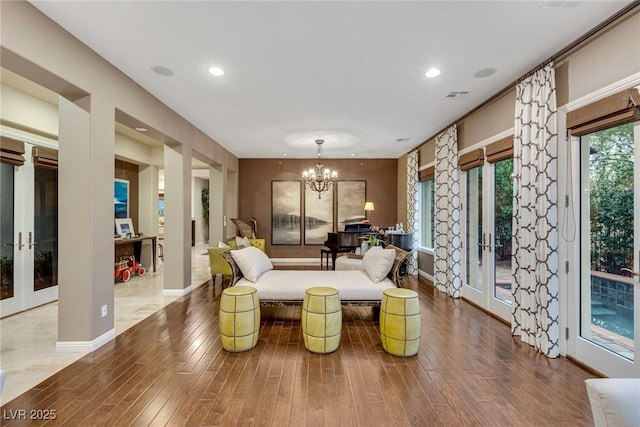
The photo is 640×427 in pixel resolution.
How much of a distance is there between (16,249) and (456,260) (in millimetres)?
7037

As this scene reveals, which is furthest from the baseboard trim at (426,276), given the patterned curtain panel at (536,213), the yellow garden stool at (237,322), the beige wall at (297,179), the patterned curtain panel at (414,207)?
the yellow garden stool at (237,322)

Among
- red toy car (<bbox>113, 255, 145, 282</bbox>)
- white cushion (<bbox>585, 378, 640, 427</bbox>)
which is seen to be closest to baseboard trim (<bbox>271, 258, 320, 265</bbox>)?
red toy car (<bbox>113, 255, 145, 282</bbox>)

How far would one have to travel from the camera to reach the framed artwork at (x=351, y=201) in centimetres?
895

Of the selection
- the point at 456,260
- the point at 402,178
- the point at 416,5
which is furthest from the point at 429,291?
the point at 416,5

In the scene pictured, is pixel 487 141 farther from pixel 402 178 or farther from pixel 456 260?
pixel 402 178

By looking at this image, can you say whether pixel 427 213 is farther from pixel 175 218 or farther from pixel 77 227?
pixel 77 227

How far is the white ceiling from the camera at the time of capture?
2.45 m

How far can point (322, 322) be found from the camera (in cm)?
314

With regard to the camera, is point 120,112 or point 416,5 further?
point 120,112

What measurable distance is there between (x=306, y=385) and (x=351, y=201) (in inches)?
266

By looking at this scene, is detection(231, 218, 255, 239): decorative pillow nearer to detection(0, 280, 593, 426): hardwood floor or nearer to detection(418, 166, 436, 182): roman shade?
detection(0, 280, 593, 426): hardwood floor

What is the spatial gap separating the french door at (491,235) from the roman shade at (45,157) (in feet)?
22.7

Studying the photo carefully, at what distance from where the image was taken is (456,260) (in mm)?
5277

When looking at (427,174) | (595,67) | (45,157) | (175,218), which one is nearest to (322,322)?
(175,218)
